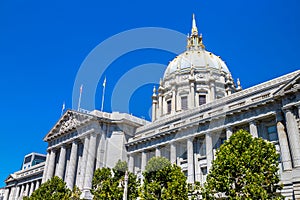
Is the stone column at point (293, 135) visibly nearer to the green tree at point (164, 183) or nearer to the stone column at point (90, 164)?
the green tree at point (164, 183)

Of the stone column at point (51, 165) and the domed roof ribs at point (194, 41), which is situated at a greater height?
the domed roof ribs at point (194, 41)

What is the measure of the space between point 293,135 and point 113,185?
69.1 feet

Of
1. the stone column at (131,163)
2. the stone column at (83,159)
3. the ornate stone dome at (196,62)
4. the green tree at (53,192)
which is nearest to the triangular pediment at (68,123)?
the stone column at (83,159)

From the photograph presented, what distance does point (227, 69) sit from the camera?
80.1 metres

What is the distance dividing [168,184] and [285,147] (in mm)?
13047

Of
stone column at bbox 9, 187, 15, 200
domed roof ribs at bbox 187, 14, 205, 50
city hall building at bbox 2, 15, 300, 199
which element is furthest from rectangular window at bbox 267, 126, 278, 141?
stone column at bbox 9, 187, 15, 200

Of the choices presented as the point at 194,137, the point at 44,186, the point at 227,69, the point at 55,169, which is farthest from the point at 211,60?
the point at 44,186

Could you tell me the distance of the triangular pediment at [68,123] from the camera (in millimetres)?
53681

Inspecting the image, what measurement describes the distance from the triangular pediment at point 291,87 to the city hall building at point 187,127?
96 mm

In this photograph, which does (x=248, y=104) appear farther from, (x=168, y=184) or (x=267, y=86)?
(x=168, y=184)

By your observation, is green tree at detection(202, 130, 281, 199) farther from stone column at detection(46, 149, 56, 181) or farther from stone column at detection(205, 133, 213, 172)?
stone column at detection(46, 149, 56, 181)

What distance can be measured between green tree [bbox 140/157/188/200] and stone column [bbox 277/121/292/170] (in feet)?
34.7

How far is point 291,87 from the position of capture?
104 ft

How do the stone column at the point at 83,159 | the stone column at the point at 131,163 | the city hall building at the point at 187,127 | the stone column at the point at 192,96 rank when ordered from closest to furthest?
the city hall building at the point at 187,127 < the stone column at the point at 131,163 < the stone column at the point at 83,159 < the stone column at the point at 192,96
